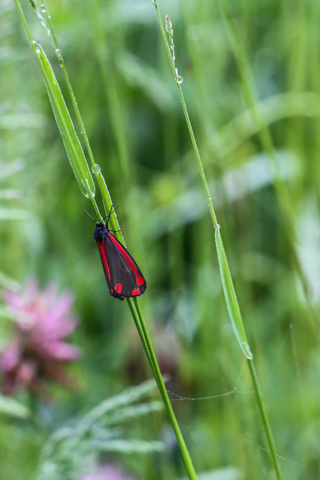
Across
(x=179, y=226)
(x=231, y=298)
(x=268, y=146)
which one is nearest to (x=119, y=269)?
(x=231, y=298)

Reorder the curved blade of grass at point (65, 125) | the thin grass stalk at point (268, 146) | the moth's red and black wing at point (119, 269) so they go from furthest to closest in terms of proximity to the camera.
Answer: the thin grass stalk at point (268, 146)
the moth's red and black wing at point (119, 269)
the curved blade of grass at point (65, 125)

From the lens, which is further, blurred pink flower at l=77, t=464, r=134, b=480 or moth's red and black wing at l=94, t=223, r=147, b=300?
blurred pink flower at l=77, t=464, r=134, b=480

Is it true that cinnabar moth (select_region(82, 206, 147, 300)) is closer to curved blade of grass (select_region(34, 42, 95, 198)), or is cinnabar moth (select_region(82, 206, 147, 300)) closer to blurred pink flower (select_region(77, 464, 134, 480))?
curved blade of grass (select_region(34, 42, 95, 198))

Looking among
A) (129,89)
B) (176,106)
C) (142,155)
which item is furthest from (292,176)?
(129,89)

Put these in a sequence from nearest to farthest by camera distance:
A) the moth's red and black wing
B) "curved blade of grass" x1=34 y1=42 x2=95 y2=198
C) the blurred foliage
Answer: "curved blade of grass" x1=34 y1=42 x2=95 y2=198, the moth's red and black wing, the blurred foliage

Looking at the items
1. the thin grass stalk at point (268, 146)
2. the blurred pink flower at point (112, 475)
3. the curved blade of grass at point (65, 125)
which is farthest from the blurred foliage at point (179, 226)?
the curved blade of grass at point (65, 125)

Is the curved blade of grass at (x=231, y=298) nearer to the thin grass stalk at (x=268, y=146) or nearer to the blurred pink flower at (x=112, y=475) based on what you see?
the thin grass stalk at (x=268, y=146)

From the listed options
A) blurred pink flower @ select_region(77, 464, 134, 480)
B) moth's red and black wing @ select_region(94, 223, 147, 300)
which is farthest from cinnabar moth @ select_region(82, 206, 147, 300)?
blurred pink flower @ select_region(77, 464, 134, 480)
